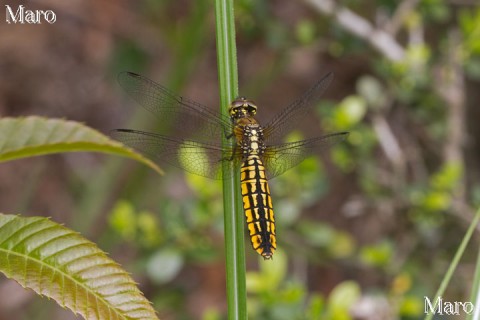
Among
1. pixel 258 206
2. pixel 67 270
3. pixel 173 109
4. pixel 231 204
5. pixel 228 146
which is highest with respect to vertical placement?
pixel 173 109

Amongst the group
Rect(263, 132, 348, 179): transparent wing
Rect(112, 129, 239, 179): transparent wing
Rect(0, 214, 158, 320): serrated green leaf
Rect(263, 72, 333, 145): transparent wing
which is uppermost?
Rect(263, 72, 333, 145): transparent wing

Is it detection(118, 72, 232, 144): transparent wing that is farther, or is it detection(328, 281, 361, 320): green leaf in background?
detection(328, 281, 361, 320): green leaf in background

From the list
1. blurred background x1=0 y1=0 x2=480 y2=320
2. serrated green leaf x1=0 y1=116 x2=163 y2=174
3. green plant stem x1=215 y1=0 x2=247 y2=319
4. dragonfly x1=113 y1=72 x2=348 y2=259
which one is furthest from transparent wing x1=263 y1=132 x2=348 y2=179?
serrated green leaf x1=0 y1=116 x2=163 y2=174

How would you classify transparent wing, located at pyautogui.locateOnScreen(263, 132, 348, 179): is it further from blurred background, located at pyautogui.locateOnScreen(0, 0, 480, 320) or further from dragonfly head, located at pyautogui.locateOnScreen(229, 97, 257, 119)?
blurred background, located at pyautogui.locateOnScreen(0, 0, 480, 320)

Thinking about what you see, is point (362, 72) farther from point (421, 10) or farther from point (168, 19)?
point (421, 10)

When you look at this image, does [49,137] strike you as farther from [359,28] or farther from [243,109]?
[359,28]

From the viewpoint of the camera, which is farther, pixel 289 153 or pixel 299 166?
pixel 299 166

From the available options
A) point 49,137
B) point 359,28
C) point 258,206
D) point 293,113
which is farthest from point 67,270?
point 359,28
